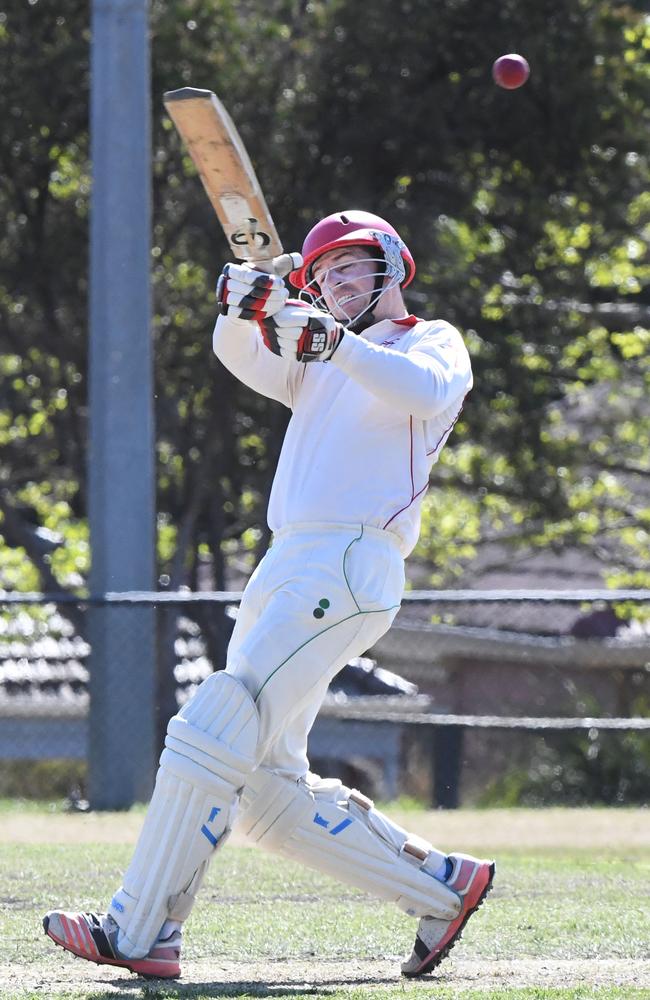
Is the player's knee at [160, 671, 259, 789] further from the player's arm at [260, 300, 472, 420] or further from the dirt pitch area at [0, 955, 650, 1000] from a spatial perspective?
the player's arm at [260, 300, 472, 420]

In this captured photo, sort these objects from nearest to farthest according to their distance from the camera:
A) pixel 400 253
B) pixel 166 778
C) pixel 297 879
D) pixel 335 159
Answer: pixel 166 778 → pixel 400 253 → pixel 297 879 → pixel 335 159

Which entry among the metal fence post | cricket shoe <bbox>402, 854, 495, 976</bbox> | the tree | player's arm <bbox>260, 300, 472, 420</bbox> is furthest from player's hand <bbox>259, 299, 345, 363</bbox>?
the tree

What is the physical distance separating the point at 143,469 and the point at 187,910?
7.17 meters

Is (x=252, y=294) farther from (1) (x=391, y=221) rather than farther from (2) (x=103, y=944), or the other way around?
(1) (x=391, y=221)

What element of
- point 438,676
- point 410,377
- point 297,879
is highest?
point 410,377

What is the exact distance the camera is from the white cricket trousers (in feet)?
13.6

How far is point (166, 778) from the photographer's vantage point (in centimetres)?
406

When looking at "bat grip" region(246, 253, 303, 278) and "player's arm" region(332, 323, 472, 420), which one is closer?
"player's arm" region(332, 323, 472, 420)

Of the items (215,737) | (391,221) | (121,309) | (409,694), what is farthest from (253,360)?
(409,694)

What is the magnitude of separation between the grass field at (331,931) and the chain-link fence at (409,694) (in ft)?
7.92

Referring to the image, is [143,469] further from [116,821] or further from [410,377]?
[410,377]

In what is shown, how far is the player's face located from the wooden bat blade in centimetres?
14

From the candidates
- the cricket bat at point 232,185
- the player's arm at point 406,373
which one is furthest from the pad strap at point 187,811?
the cricket bat at point 232,185

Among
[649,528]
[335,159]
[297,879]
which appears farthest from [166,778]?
[649,528]
